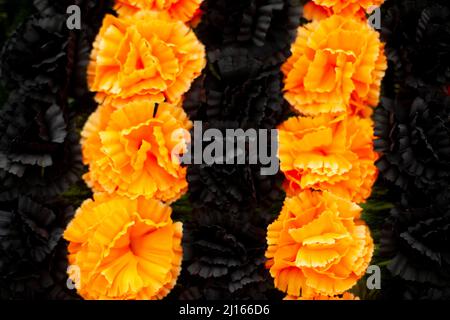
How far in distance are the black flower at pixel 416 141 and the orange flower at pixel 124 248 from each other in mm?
368

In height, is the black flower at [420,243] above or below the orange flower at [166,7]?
below

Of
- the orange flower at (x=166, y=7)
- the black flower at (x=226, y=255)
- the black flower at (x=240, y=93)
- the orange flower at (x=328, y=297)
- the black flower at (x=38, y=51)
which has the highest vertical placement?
the orange flower at (x=166, y=7)

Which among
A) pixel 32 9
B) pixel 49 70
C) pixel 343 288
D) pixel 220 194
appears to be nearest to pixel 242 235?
pixel 220 194

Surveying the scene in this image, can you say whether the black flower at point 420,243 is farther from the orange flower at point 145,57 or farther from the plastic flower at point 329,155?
the orange flower at point 145,57

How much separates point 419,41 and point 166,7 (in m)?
0.43

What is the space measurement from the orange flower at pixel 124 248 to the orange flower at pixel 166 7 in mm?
321

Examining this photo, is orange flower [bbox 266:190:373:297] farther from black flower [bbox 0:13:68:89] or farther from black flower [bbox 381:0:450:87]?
black flower [bbox 0:13:68:89]

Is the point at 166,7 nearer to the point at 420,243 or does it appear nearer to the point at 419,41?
the point at 419,41

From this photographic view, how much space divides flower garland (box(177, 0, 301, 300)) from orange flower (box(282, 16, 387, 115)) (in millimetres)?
27

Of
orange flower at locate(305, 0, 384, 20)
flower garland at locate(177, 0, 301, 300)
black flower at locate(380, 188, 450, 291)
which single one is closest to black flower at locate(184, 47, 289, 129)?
flower garland at locate(177, 0, 301, 300)

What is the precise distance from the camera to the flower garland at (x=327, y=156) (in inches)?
37.2

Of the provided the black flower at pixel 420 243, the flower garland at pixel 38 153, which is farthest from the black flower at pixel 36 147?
the black flower at pixel 420 243

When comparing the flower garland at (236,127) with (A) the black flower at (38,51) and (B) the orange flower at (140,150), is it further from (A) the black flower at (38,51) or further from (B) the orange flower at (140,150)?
(A) the black flower at (38,51)

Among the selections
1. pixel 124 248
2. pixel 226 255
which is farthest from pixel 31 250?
pixel 226 255
